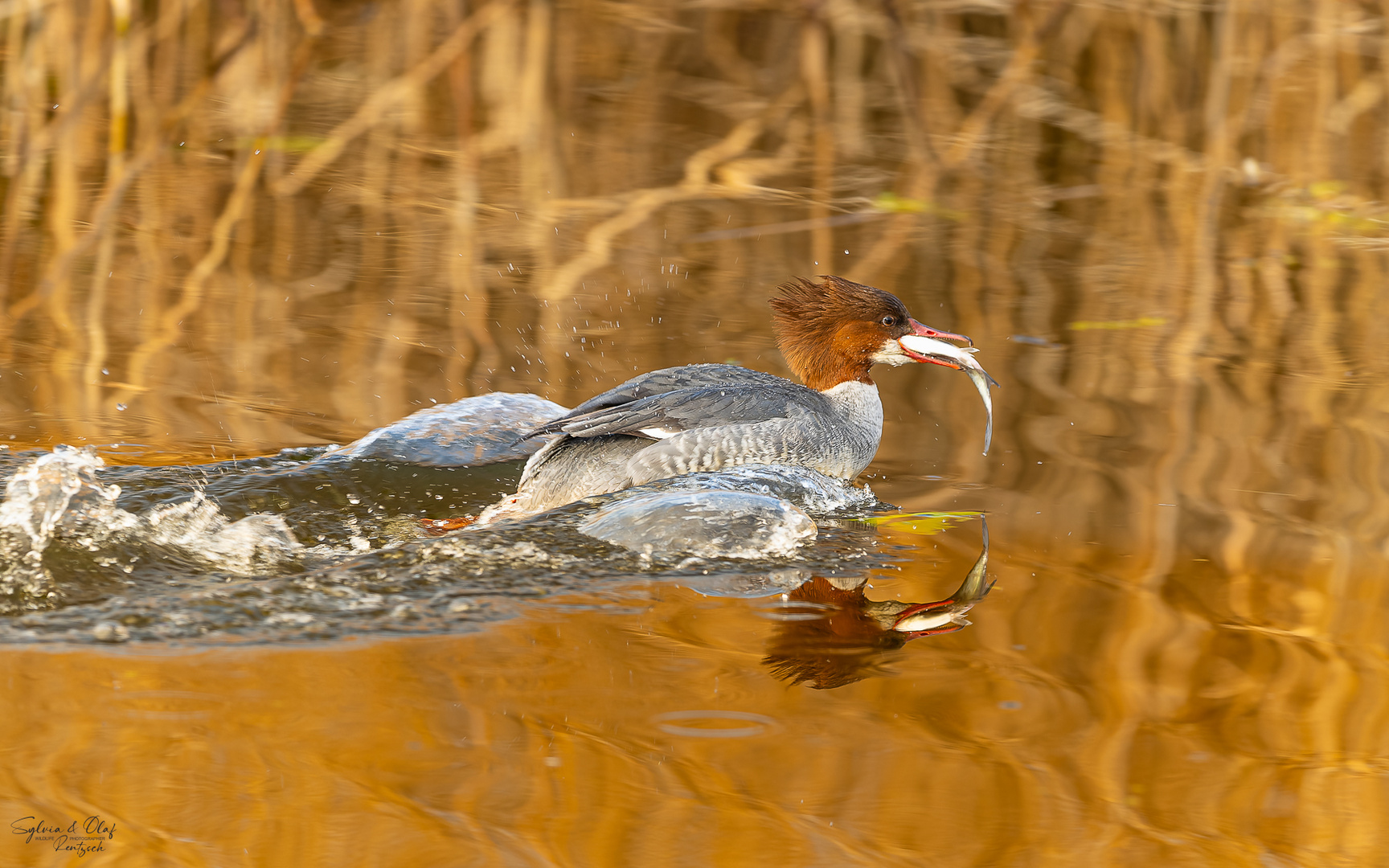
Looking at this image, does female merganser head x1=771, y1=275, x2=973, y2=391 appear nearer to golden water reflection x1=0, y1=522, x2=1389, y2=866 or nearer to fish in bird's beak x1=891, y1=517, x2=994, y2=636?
fish in bird's beak x1=891, y1=517, x2=994, y2=636

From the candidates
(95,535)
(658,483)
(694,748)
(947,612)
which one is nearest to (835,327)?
(658,483)

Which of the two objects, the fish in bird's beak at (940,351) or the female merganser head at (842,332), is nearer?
the fish in bird's beak at (940,351)

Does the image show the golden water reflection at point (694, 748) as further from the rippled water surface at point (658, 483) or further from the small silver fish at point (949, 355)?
the small silver fish at point (949, 355)

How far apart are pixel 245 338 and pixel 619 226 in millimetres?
2630

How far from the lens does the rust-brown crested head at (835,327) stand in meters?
5.85

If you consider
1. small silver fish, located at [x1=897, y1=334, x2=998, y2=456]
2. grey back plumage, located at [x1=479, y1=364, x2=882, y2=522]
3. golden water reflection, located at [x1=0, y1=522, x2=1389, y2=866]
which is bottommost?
golden water reflection, located at [x1=0, y1=522, x2=1389, y2=866]

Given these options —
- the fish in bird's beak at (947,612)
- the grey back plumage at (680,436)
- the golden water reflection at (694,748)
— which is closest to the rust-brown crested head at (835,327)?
the grey back plumage at (680,436)

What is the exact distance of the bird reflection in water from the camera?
3.77m

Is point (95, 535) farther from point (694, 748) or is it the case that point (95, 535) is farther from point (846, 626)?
point (846, 626)

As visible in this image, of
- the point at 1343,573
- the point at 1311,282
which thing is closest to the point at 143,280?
the point at 1343,573

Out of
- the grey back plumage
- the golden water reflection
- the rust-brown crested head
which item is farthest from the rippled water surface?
the rust-brown crested head

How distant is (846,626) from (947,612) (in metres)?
0.34

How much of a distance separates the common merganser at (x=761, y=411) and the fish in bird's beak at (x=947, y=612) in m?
0.92

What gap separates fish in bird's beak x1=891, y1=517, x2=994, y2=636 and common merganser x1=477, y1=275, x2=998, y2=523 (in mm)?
916
